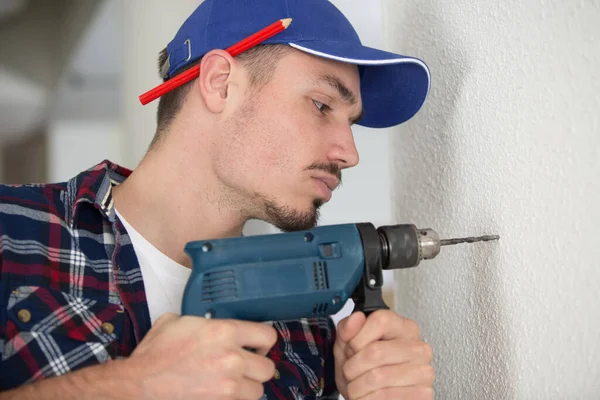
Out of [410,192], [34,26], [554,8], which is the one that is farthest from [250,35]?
[34,26]

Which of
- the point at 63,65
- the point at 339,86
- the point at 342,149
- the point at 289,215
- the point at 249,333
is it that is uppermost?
the point at 63,65

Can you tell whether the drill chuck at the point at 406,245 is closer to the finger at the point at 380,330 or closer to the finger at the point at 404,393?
the finger at the point at 380,330

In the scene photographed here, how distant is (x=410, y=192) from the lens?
130 cm

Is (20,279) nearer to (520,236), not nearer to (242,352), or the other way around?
(242,352)

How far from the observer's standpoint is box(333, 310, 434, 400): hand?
2.93ft

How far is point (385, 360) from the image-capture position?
0.89 meters

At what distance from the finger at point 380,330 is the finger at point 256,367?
0.14 m

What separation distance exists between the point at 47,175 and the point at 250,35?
16.0 ft

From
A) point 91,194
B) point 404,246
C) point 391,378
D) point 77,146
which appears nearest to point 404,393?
point 391,378

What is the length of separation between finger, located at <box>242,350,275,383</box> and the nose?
446 millimetres

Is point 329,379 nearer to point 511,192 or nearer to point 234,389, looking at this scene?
point 234,389

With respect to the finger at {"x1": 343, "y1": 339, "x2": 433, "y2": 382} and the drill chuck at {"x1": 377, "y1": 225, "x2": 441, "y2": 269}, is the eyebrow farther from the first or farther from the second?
the finger at {"x1": 343, "y1": 339, "x2": 433, "y2": 382}

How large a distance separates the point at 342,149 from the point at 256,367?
48 cm

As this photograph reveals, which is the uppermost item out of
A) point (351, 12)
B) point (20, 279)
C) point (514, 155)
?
point (351, 12)
